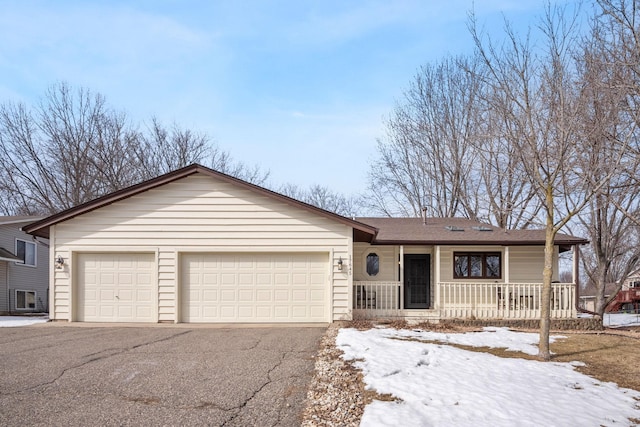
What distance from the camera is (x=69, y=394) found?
19.8ft

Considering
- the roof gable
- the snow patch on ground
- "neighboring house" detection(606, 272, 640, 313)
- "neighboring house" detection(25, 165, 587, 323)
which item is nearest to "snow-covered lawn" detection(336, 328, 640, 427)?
"neighboring house" detection(25, 165, 587, 323)

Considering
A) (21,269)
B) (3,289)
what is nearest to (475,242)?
(3,289)

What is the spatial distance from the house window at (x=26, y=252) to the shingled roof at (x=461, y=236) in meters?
16.0

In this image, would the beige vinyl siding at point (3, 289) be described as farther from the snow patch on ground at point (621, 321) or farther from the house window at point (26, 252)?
the snow patch on ground at point (621, 321)

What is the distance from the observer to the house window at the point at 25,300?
22.8 meters

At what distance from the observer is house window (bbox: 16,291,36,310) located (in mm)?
22766

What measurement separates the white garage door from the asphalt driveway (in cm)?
240

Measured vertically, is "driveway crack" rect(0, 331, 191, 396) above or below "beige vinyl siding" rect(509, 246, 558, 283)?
below

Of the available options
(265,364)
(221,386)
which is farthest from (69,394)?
(265,364)

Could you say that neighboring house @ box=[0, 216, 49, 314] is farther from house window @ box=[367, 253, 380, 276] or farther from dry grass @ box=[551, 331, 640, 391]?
dry grass @ box=[551, 331, 640, 391]

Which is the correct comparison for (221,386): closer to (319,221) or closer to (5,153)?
(319,221)

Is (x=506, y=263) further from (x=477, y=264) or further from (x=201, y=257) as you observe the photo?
(x=201, y=257)

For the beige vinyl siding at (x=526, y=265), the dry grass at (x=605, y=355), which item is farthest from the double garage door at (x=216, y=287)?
the beige vinyl siding at (x=526, y=265)

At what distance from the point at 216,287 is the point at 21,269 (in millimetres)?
13938
